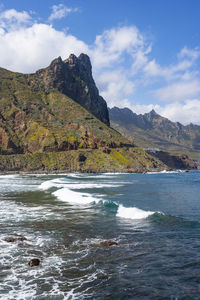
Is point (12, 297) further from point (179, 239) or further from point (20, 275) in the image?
point (179, 239)

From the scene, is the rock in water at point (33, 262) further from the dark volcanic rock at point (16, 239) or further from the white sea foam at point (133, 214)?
the white sea foam at point (133, 214)

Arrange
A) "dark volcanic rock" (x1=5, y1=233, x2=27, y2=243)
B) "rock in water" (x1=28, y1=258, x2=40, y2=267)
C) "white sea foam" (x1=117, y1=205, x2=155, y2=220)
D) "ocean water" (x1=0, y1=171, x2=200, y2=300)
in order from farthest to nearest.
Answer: "white sea foam" (x1=117, y1=205, x2=155, y2=220) < "dark volcanic rock" (x1=5, y1=233, x2=27, y2=243) < "rock in water" (x1=28, y1=258, x2=40, y2=267) < "ocean water" (x1=0, y1=171, x2=200, y2=300)

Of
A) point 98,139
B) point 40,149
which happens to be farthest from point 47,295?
point 98,139

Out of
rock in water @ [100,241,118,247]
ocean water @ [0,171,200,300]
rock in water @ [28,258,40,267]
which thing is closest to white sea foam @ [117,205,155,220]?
ocean water @ [0,171,200,300]

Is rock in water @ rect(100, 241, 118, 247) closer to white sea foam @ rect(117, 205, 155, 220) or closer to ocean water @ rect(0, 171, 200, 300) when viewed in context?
ocean water @ rect(0, 171, 200, 300)

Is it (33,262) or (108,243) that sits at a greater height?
(108,243)

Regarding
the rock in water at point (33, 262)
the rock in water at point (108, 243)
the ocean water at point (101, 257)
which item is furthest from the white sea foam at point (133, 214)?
the rock in water at point (33, 262)

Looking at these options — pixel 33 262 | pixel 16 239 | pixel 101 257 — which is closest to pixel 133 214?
pixel 101 257

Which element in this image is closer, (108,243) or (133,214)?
(108,243)

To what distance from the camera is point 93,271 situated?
12789mm

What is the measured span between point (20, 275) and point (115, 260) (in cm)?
504

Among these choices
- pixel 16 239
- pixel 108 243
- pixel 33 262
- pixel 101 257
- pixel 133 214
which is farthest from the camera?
pixel 133 214

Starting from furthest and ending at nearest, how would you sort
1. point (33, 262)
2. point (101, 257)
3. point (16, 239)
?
1. point (16, 239)
2. point (101, 257)
3. point (33, 262)

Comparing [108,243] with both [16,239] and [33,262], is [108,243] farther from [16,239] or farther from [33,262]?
[16,239]
